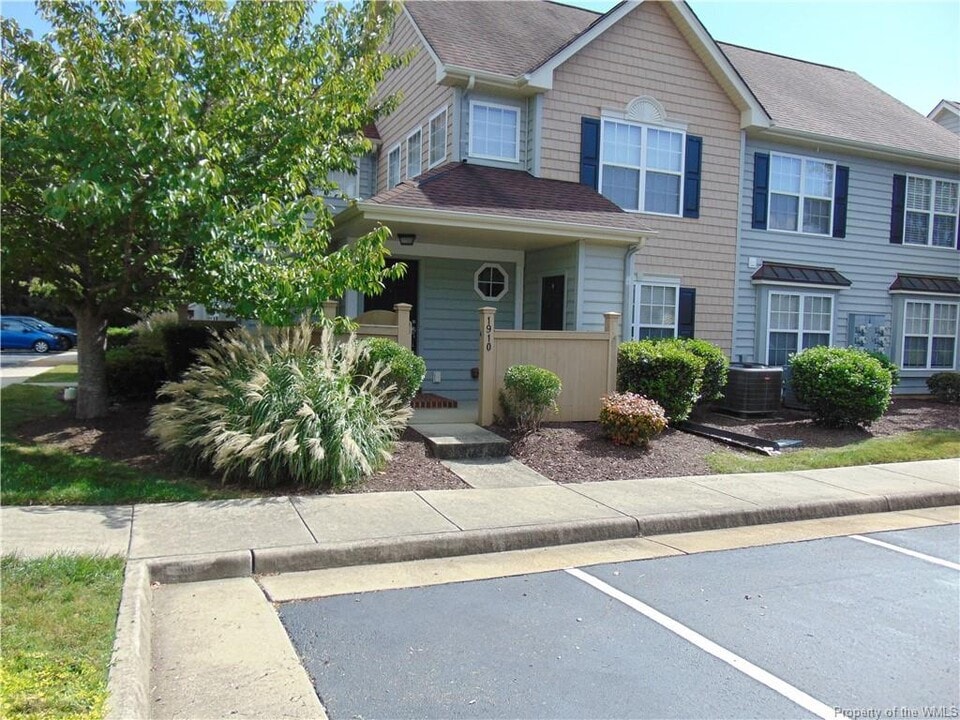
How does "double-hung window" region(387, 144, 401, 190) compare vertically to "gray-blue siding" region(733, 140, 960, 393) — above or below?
above

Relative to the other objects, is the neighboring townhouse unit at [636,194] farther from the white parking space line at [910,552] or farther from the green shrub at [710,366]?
the white parking space line at [910,552]

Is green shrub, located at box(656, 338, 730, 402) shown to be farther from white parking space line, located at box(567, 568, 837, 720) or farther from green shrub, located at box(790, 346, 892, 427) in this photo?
white parking space line, located at box(567, 568, 837, 720)

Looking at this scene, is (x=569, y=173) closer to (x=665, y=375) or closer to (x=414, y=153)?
(x=414, y=153)

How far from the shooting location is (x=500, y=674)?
3.85m

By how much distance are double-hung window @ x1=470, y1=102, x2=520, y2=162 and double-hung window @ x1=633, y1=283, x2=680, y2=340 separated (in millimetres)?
3577

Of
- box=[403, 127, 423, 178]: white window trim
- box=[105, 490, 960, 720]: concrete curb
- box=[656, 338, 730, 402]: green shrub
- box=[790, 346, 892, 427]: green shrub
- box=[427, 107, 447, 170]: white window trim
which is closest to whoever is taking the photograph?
box=[105, 490, 960, 720]: concrete curb

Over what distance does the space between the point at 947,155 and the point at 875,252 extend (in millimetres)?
2930

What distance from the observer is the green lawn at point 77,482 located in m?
6.36

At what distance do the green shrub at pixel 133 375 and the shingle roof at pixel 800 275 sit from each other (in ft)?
38.7

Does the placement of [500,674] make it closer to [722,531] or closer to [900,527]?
[722,531]

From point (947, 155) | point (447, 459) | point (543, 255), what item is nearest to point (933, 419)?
point (947, 155)

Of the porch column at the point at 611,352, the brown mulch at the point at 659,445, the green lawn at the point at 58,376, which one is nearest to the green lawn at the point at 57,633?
the brown mulch at the point at 659,445

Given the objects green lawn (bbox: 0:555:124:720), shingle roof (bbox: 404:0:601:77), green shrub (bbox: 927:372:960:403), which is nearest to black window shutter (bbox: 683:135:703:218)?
shingle roof (bbox: 404:0:601:77)

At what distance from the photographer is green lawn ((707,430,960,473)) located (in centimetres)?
952
